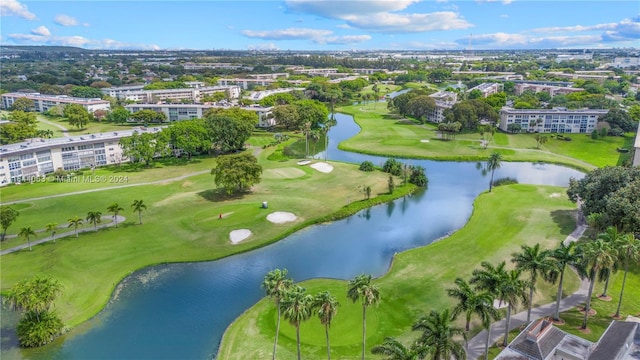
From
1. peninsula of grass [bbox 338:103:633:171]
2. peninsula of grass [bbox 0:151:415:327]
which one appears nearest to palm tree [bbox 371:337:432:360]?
peninsula of grass [bbox 0:151:415:327]

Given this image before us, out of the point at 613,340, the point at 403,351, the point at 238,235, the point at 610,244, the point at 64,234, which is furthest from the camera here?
the point at 238,235

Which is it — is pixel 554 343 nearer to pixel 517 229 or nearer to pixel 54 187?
pixel 517 229

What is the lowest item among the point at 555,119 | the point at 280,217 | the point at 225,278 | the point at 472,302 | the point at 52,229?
the point at 225,278

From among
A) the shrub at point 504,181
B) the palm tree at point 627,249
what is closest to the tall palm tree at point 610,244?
the palm tree at point 627,249

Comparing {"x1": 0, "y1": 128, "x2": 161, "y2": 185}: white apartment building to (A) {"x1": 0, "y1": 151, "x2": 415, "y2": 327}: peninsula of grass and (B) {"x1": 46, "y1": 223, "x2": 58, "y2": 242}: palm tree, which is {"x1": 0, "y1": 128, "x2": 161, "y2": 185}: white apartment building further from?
(B) {"x1": 46, "y1": 223, "x2": 58, "y2": 242}: palm tree

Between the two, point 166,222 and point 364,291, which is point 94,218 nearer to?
point 166,222

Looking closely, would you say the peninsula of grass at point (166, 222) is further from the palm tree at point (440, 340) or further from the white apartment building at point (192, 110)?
the white apartment building at point (192, 110)

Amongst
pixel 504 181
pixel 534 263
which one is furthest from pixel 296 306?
pixel 504 181
